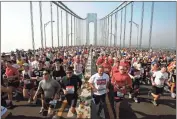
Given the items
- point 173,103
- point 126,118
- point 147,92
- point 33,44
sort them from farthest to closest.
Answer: point 33,44, point 147,92, point 173,103, point 126,118

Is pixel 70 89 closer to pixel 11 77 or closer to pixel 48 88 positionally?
pixel 48 88

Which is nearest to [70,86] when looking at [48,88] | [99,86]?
[48,88]

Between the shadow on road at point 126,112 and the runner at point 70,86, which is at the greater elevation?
the runner at point 70,86

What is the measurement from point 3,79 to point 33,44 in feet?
71.8

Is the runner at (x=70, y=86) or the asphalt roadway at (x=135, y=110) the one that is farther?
the asphalt roadway at (x=135, y=110)

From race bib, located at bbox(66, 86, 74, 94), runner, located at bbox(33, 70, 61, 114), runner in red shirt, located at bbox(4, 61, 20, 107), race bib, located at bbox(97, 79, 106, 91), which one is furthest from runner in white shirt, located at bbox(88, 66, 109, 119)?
runner in red shirt, located at bbox(4, 61, 20, 107)

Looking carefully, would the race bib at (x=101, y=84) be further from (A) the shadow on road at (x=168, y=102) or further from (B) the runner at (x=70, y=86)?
(A) the shadow on road at (x=168, y=102)

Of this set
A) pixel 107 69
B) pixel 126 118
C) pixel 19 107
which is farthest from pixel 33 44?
pixel 126 118

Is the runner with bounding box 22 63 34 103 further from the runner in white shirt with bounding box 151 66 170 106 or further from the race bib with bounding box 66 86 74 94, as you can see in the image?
the runner in white shirt with bounding box 151 66 170 106

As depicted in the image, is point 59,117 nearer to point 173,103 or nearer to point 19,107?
point 19,107

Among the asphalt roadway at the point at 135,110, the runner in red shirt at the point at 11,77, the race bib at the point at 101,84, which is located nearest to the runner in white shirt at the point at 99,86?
the race bib at the point at 101,84

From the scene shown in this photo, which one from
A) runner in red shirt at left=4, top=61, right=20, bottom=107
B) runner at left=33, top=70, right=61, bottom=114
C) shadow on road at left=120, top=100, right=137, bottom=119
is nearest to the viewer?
runner at left=33, top=70, right=61, bottom=114

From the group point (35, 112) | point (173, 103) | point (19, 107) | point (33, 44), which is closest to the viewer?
point (35, 112)

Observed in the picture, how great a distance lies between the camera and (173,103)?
401 inches
